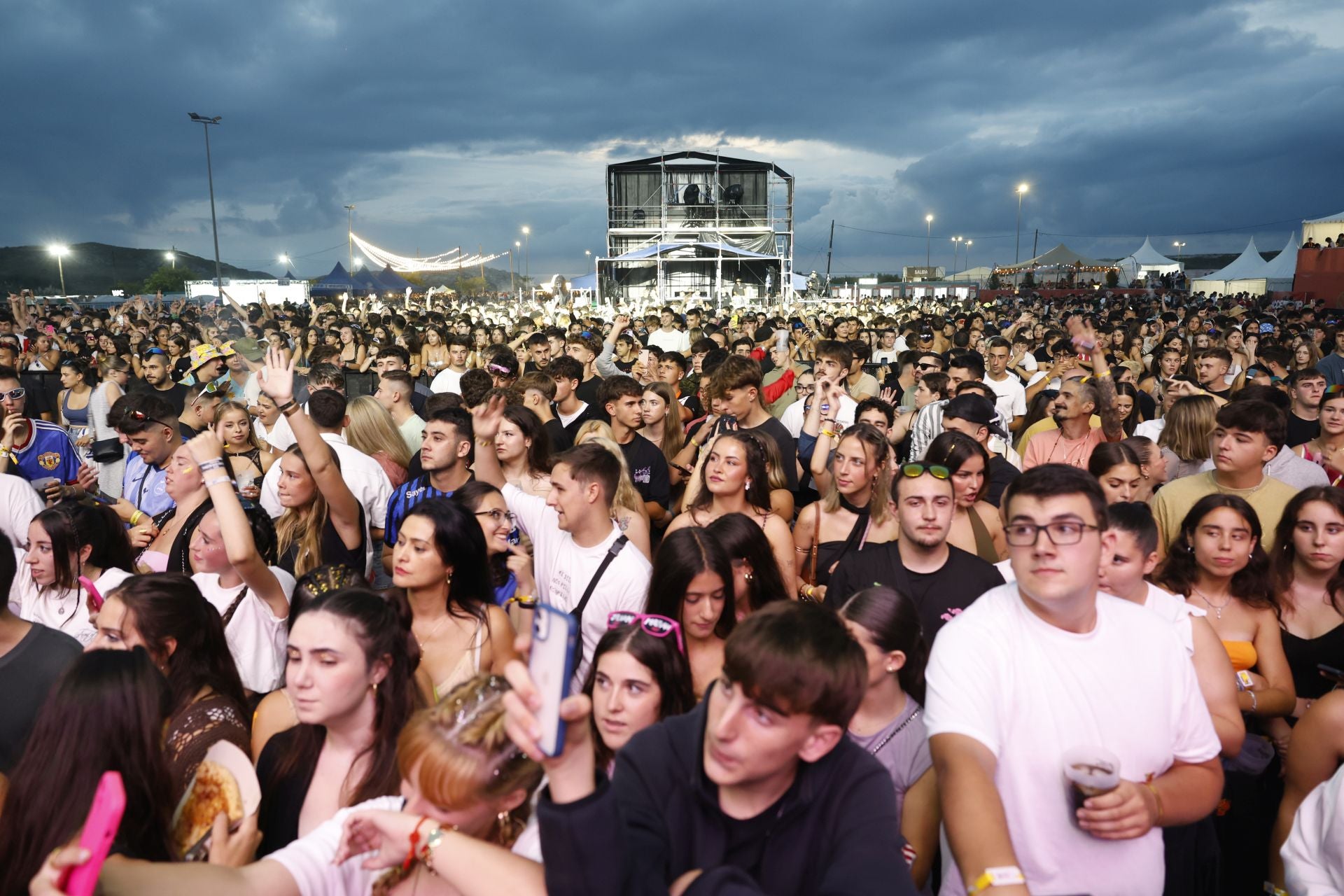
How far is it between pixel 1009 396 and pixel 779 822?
752 cm

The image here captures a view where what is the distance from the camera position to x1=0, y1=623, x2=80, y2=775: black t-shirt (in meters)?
2.86

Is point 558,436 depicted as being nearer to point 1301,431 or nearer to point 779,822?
point 779,822

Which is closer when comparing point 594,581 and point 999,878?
point 999,878

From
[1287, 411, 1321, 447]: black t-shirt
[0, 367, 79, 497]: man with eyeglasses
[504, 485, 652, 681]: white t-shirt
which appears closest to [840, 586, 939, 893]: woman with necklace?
[504, 485, 652, 681]: white t-shirt

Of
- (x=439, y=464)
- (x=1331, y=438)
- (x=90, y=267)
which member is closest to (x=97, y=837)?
(x=439, y=464)

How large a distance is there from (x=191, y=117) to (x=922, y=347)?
27.0 m

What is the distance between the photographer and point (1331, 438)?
563cm

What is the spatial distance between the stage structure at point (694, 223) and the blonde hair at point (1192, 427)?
34671 mm

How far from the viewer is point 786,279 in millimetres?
39375

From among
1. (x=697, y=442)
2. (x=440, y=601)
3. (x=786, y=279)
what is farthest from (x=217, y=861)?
(x=786, y=279)

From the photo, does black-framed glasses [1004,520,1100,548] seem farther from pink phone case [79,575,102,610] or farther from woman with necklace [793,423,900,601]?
pink phone case [79,575,102,610]

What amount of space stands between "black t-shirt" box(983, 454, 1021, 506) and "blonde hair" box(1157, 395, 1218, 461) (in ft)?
3.66

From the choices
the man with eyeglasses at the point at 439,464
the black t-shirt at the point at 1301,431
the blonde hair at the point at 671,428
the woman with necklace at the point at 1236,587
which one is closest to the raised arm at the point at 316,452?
the man with eyeglasses at the point at 439,464

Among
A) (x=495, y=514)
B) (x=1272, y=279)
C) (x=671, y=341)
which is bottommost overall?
(x=495, y=514)
